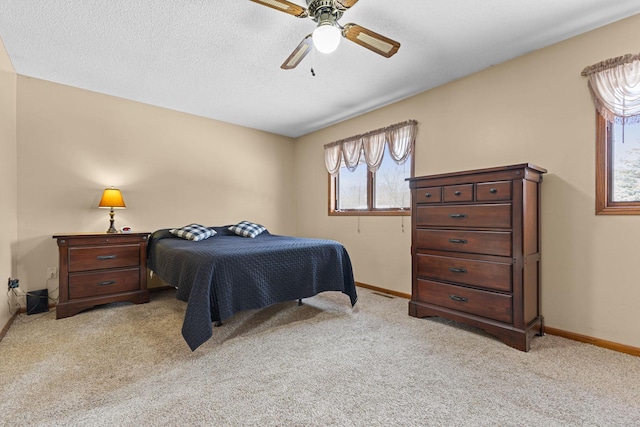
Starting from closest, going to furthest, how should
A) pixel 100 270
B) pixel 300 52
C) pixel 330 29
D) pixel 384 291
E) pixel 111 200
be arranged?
pixel 330 29, pixel 300 52, pixel 100 270, pixel 111 200, pixel 384 291

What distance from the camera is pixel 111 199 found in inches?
121

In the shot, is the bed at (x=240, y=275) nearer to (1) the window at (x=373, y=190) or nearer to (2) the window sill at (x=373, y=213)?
(2) the window sill at (x=373, y=213)

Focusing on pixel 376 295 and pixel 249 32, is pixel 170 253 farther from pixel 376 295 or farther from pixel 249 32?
pixel 376 295

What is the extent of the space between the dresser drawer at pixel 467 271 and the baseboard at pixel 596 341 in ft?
2.08

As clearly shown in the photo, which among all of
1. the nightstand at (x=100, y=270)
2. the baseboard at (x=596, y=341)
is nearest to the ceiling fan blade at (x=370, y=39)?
the baseboard at (x=596, y=341)

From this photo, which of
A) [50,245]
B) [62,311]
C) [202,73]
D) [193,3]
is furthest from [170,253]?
[193,3]

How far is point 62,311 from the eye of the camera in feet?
8.77

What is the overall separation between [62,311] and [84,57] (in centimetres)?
229

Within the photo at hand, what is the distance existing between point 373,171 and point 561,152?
188 cm

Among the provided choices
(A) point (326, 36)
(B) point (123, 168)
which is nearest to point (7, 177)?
(B) point (123, 168)

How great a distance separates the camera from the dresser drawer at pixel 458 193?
2.35 metres

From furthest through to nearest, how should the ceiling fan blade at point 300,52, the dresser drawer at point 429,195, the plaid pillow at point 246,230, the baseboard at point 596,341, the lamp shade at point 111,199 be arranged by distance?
the plaid pillow at point 246,230
the lamp shade at point 111,199
the dresser drawer at point 429,195
the baseboard at point 596,341
the ceiling fan blade at point 300,52

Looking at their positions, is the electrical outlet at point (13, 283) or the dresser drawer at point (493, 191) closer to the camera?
the dresser drawer at point (493, 191)

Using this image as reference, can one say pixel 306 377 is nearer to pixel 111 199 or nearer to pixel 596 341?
pixel 596 341
